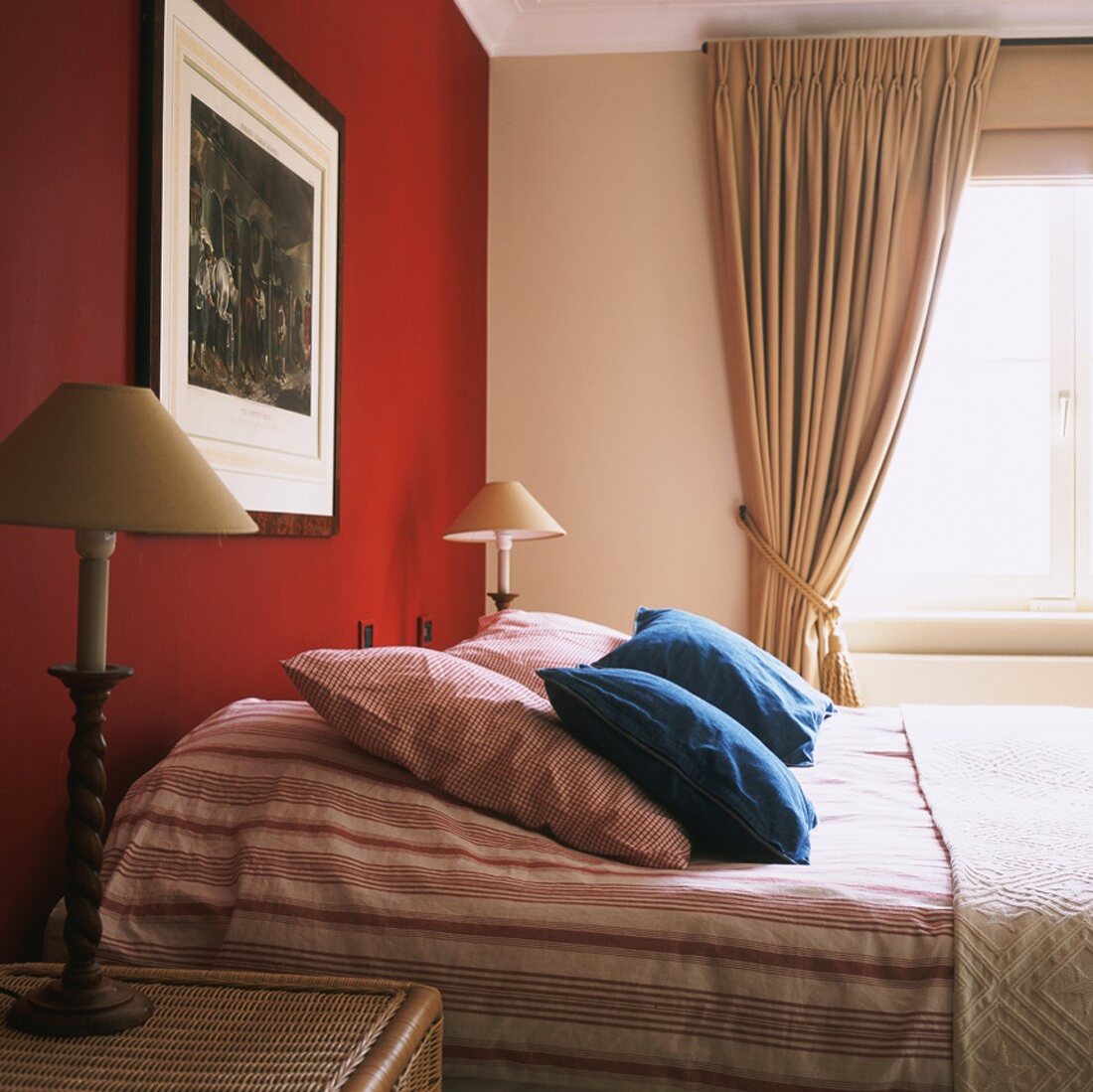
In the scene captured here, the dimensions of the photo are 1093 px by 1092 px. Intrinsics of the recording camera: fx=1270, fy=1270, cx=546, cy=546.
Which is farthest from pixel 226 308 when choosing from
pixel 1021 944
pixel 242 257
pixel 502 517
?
pixel 1021 944

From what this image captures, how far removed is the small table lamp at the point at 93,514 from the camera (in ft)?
4.31

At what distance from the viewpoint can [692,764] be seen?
1932 mm

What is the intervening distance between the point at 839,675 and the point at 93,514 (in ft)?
11.3

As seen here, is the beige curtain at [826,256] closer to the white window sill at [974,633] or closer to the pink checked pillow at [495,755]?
the white window sill at [974,633]

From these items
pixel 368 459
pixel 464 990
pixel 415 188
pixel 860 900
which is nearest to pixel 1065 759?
pixel 860 900

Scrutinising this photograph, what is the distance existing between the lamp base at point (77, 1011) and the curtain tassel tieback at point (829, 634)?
328 cm

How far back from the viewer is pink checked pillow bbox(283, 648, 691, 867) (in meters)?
1.91

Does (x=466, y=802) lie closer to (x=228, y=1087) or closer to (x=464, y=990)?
(x=464, y=990)

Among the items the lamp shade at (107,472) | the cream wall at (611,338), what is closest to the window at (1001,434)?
the cream wall at (611,338)

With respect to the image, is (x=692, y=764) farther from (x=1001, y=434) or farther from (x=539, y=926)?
(x=1001, y=434)

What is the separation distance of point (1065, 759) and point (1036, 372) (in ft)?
8.00

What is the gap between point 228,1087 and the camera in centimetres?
128

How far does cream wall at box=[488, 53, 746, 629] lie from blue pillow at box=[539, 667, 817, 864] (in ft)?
8.66

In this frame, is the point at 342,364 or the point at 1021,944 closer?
the point at 1021,944
